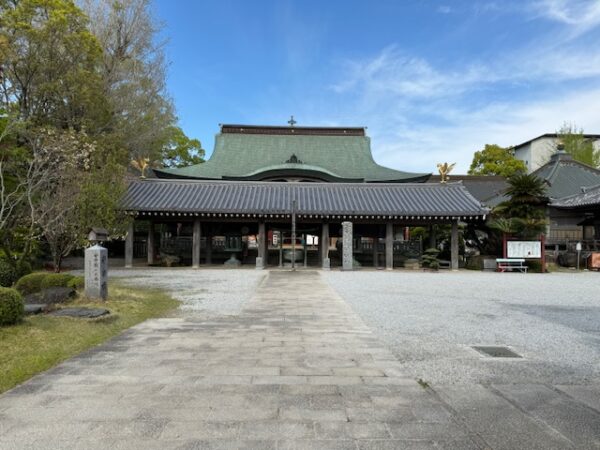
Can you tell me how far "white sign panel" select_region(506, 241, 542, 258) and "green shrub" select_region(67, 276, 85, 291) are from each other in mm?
18240

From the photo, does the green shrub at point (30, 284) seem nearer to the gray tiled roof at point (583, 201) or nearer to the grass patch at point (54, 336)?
the grass patch at point (54, 336)

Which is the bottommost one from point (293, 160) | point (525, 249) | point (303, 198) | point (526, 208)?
point (525, 249)

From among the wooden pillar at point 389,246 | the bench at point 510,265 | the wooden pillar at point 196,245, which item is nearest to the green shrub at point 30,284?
the wooden pillar at point 196,245

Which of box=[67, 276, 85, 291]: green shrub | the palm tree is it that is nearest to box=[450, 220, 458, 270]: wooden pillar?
the palm tree

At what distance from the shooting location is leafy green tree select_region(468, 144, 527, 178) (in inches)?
1507

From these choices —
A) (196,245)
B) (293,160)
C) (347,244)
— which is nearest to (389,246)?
(347,244)

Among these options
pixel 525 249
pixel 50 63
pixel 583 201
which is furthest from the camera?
pixel 583 201

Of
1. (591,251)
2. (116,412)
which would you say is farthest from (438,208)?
(116,412)

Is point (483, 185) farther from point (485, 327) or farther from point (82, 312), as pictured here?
point (82, 312)

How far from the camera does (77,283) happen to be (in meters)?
9.13

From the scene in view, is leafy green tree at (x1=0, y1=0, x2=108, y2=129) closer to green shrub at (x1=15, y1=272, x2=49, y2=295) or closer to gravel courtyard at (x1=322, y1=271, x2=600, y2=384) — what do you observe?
green shrub at (x1=15, y1=272, x2=49, y2=295)

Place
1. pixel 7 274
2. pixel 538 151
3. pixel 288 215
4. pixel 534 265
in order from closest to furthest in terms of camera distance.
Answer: pixel 7 274 → pixel 288 215 → pixel 534 265 → pixel 538 151

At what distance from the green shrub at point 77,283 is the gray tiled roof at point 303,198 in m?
9.53

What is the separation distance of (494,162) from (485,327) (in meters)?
37.9
